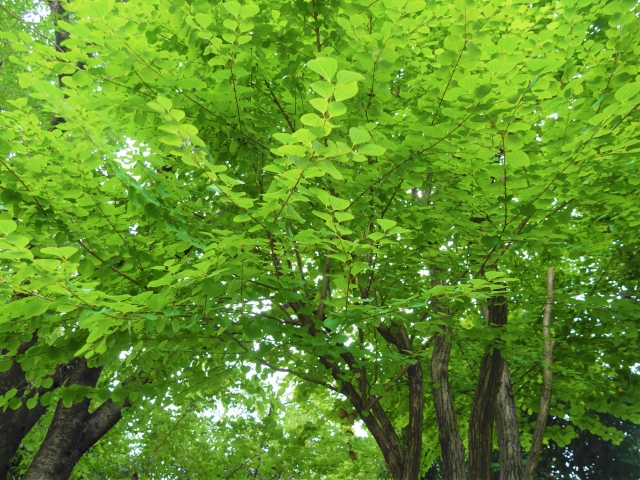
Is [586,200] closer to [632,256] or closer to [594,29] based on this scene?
[594,29]

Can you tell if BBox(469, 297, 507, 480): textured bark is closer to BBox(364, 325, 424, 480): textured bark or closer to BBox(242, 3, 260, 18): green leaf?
BBox(364, 325, 424, 480): textured bark

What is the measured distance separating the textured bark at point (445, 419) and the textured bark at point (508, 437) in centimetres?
91

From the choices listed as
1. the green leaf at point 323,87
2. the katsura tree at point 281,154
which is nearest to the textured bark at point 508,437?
the katsura tree at point 281,154

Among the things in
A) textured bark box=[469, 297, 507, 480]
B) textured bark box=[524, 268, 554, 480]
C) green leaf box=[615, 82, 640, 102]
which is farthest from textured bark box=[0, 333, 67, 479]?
green leaf box=[615, 82, 640, 102]

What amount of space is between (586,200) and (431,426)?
5.58m

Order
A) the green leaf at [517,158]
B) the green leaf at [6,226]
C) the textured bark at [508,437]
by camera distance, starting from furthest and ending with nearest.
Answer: the textured bark at [508,437]
the green leaf at [517,158]
the green leaf at [6,226]

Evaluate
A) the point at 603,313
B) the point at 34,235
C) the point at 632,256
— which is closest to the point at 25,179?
the point at 34,235

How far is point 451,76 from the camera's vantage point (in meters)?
2.65

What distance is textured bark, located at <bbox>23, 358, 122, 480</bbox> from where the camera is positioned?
19.0ft

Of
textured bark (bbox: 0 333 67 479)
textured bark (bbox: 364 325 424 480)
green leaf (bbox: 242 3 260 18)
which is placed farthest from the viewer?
textured bark (bbox: 0 333 67 479)

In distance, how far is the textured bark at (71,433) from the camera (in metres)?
5.79

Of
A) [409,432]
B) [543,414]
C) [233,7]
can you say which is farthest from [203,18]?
[543,414]

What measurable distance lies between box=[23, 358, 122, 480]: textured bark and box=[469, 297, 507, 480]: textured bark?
13.9ft

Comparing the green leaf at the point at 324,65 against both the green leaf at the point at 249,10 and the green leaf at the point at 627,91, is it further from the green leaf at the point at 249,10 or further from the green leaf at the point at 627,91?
the green leaf at the point at 627,91
